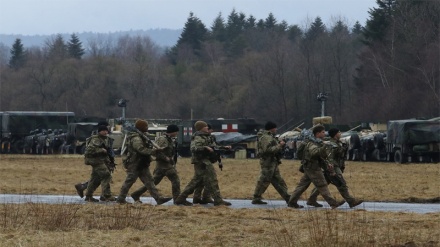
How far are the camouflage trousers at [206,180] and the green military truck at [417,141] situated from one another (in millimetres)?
29662

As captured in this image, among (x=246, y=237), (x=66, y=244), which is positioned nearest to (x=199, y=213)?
(x=246, y=237)

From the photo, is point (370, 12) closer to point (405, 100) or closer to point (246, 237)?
point (405, 100)

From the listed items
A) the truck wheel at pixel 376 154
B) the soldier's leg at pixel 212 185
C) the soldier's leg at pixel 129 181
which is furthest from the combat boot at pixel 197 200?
the truck wheel at pixel 376 154

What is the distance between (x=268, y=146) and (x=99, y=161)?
3433mm

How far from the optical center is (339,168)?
2216 centimetres

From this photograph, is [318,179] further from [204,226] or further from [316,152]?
[204,226]

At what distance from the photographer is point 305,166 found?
853 inches

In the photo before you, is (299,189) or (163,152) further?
(163,152)

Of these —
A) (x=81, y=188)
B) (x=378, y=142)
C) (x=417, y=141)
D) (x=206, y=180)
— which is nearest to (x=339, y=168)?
(x=206, y=180)

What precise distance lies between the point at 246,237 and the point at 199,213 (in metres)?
4.08

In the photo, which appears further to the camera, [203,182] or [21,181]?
[21,181]

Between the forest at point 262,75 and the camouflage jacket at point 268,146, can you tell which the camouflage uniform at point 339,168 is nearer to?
the camouflage jacket at point 268,146

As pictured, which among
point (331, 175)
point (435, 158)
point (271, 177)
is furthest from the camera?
point (435, 158)

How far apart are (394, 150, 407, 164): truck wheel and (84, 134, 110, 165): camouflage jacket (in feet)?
97.2
